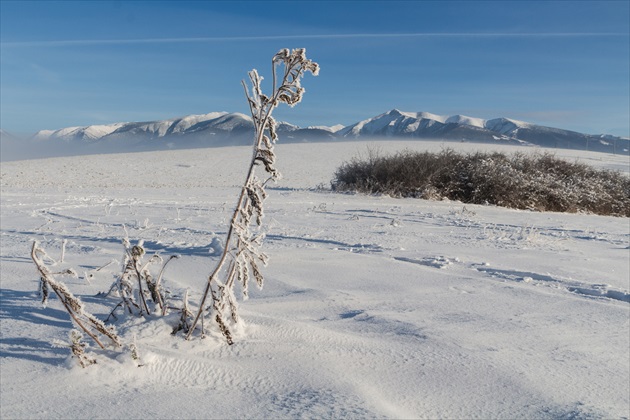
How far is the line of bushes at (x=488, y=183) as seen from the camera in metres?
13.0

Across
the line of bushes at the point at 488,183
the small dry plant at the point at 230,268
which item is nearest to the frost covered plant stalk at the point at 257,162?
the small dry plant at the point at 230,268

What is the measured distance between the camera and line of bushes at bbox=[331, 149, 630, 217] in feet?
42.7

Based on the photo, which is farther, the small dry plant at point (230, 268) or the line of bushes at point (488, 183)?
the line of bushes at point (488, 183)

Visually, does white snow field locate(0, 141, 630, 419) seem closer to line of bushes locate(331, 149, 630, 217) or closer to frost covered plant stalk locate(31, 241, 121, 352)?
frost covered plant stalk locate(31, 241, 121, 352)

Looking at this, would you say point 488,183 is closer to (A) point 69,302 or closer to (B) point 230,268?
(B) point 230,268

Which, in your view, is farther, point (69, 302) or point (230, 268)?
point (230, 268)

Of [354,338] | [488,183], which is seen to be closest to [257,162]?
[354,338]

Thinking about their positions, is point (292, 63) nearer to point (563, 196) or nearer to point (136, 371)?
point (136, 371)

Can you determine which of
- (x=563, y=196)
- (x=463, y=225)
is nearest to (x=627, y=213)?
(x=563, y=196)

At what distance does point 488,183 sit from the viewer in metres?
13.1

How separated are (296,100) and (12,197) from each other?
11.1 m

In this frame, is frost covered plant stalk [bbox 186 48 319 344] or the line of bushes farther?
the line of bushes

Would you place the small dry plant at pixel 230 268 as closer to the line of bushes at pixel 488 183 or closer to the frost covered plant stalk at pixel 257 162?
the frost covered plant stalk at pixel 257 162

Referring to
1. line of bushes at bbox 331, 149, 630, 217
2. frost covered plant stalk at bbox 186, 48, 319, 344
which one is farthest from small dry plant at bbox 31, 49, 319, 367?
line of bushes at bbox 331, 149, 630, 217
